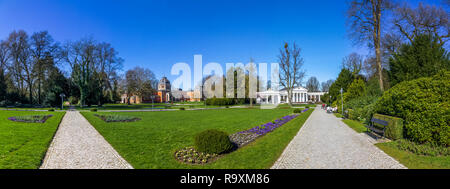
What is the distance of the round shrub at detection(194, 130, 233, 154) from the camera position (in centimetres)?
552

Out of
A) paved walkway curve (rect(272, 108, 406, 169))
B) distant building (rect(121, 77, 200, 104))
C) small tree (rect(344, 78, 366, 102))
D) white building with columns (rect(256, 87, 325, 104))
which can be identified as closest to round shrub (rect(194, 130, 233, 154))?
paved walkway curve (rect(272, 108, 406, 169))

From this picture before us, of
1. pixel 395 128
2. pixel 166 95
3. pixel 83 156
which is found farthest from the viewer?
pixel 166 95

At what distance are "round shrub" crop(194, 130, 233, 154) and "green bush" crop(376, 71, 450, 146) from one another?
237 inches

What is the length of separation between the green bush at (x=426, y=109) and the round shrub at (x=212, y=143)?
6.03 m

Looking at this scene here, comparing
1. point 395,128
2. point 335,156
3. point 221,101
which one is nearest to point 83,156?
point 335,156

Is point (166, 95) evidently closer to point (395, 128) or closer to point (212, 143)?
point (212, 143)

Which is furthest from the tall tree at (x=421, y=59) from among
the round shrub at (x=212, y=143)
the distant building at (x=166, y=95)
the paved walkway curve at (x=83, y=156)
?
the distant building at (x=166, y=95)

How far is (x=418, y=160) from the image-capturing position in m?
5.01

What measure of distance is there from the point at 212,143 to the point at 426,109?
6.75 meters

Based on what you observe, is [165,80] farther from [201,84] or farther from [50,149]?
[50,149]

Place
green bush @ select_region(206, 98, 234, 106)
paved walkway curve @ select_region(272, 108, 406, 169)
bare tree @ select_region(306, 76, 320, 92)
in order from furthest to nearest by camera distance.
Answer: bare tree @ select_region(306, 76, 320, 92) < green bush @ select_region(206, 98, 234, 106) < paved walkway curve @ select_region(272, 108, 406, 169)

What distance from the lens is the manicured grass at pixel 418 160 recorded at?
15.1 ft

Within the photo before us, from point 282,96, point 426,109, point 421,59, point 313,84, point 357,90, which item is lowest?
point 426,109

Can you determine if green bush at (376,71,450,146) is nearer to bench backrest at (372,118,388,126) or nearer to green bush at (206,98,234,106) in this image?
bench backrest at (372,118,388,126)
